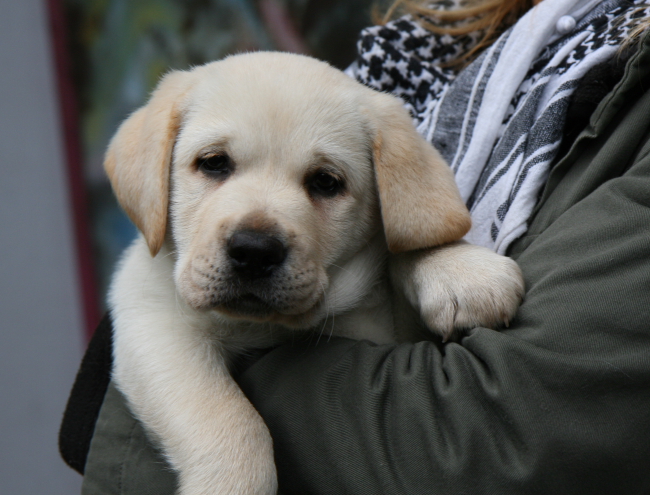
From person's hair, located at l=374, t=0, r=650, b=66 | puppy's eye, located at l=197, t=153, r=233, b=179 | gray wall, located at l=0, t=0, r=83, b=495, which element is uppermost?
person's hair, located at l=374, t=0, r=650, b=66

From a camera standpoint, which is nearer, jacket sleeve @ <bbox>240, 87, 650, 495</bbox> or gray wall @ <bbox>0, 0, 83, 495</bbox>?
jacket sleeve @ <bbox>240, 87, 650, 495</bbox>

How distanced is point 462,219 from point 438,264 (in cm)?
16

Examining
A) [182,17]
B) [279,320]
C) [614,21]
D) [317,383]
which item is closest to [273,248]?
[279,320]

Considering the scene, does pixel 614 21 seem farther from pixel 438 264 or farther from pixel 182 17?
pixel 182 17

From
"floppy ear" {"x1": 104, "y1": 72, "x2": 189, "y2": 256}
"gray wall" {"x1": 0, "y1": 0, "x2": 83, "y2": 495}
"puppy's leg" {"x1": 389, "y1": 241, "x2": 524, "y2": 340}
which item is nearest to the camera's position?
"puppy's leg" {"x1": 389, "y1": 241, "x2": 524, "y2": 340}

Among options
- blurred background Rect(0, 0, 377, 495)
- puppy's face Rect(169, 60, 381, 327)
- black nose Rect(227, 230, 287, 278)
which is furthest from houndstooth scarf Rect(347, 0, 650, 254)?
blurred background Rect(0, 0, 377, 495)

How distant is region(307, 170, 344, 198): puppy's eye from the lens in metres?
1.92

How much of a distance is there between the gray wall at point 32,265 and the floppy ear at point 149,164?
3.07 m

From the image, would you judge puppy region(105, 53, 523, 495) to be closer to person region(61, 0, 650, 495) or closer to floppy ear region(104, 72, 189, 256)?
floppy ear region(104, 72, 189, 256)

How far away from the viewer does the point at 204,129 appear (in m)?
1.89

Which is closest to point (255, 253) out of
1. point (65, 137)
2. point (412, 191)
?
point (412, 191)

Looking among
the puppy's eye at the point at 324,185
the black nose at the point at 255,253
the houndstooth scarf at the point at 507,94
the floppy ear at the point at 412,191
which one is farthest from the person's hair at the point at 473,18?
the black nose at the point at 255,253

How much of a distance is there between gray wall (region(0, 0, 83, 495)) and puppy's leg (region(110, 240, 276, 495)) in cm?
290

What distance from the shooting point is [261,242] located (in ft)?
5.33
